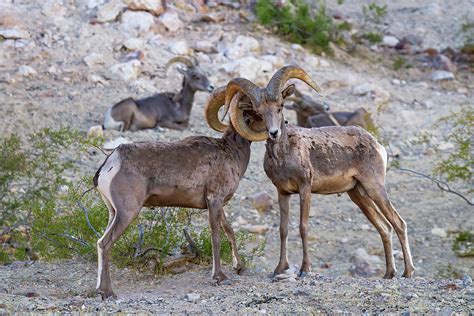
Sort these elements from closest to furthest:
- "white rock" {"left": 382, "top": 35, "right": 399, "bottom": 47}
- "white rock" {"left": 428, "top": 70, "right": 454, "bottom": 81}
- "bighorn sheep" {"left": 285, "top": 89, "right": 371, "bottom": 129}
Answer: "bighorn sheep" {"left": 285, "top": 89, "right": 371, "bottom": 129} → "white rock" {"left": 428, "top": 70, "right": 454, "bottom": 81} → "white rock" {"left": 382, "top": 35, "right": 399, "bottom": 47}

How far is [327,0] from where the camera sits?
30.9 m

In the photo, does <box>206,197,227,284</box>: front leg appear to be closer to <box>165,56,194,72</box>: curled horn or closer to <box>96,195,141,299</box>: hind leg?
<box>96,195,141,299</box>: hind leg

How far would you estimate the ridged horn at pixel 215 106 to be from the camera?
10.2 metres

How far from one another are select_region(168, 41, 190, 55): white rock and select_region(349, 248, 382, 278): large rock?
32.7ft

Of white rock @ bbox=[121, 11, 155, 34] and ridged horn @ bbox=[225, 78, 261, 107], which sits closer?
ridged horn @ bbox=[225, 78, 261, 107]

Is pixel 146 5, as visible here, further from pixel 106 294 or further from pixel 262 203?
pixel 106 294

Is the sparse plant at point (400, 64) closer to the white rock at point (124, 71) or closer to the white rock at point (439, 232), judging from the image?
the white rock at point (124, 71)

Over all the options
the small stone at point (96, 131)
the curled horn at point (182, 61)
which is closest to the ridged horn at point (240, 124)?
the small stone at point (96, 131)

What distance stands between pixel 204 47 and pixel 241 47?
1.02 m

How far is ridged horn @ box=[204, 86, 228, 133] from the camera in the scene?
10156mm

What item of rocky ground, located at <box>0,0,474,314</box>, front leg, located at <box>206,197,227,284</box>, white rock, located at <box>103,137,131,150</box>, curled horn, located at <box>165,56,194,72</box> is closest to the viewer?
rocky ground, located at <box>0,0,474,314</box>

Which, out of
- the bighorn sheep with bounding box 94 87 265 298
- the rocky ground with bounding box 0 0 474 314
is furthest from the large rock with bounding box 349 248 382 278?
the bighorn sheep with bounding box 94 87 265 298

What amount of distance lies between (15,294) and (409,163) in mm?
11096

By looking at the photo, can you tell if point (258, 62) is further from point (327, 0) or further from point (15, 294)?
point (15, 294)
